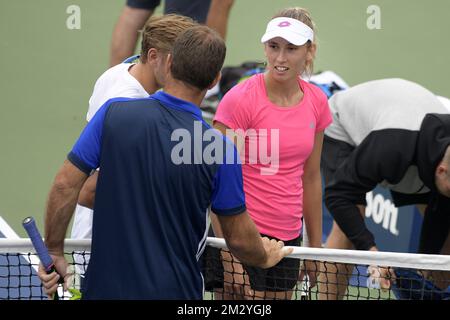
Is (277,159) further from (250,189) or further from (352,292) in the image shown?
(352,292)

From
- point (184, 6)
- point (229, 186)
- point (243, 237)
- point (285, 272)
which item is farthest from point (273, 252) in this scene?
point (184, 6)

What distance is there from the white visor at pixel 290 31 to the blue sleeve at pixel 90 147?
1195 millimetres

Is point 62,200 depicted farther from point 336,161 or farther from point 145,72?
point 336,161

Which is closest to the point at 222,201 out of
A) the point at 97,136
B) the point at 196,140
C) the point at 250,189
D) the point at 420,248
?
the point at 196,140

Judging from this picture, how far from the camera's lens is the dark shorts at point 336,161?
5.13m

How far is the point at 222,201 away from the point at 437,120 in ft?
5.37

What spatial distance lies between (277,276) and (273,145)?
549mm

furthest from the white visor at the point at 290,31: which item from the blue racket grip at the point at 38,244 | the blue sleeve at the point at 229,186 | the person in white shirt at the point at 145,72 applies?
the blue racket grip at the point at 38,244

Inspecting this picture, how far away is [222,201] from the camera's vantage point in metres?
→ 3.40

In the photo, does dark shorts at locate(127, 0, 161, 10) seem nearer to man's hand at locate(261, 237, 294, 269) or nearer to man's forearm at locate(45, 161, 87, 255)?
man's hand at locate(261, 237, 294, 269)

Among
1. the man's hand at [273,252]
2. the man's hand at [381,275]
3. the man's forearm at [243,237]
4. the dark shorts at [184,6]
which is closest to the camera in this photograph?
the man's forearm at [243,237]

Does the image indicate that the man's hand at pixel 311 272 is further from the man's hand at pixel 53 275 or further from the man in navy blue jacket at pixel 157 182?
the man's hand at pixel 53 275

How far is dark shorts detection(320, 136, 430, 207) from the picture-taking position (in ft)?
16.8

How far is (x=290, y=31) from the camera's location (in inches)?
170
